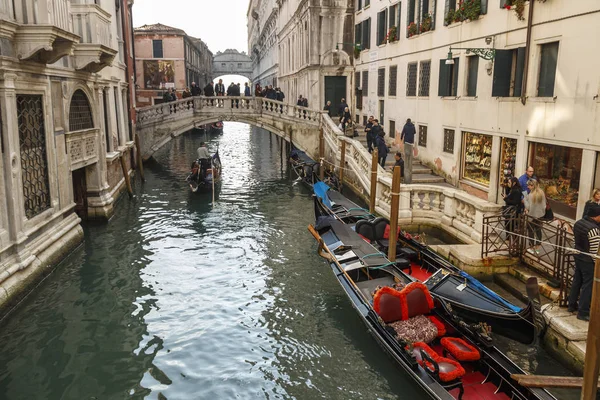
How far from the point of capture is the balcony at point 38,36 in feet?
25.4

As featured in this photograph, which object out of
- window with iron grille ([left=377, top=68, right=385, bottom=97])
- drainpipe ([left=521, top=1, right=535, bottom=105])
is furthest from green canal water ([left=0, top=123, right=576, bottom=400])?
window with iron grille ([left=377, top=68, right=385, bottom=97])

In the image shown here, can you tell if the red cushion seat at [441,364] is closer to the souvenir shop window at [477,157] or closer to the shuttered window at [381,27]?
the souvenir shop window at [477,157]

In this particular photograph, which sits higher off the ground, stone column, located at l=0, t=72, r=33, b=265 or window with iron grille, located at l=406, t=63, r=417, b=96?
window with iron grille, located at l=406, t=63, r=417, b=96

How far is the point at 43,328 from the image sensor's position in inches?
293

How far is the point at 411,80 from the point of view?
16.5 metres

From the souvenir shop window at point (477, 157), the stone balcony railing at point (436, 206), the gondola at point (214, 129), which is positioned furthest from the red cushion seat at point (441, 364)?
the gondola at point (214, 129)

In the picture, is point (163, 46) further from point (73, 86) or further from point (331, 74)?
point (73, 86)

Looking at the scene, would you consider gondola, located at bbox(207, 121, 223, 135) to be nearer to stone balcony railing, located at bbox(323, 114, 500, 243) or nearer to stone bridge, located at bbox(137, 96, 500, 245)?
stone bridge, located at bbox(137, 96, 500, 245)

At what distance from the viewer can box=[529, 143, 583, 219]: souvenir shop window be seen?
9320 mm

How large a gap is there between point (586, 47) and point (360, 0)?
14471mm

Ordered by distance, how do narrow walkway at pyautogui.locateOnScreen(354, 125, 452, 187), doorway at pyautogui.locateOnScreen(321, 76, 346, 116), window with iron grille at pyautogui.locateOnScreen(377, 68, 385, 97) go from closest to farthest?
narrow walkway at pyautogui.locateOnScreen(354, 125, 452, 187) → window with iron grille at pyautogui.locateOnScreen(377, 68, 385, 97) → doorway at pyautogui.locateOnScreen(321, 76, 346, 116)

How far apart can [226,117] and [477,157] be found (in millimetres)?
11643

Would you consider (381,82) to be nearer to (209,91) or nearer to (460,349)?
(209,91)

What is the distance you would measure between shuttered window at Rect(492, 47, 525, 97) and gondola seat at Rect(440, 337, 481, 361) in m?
6.71
